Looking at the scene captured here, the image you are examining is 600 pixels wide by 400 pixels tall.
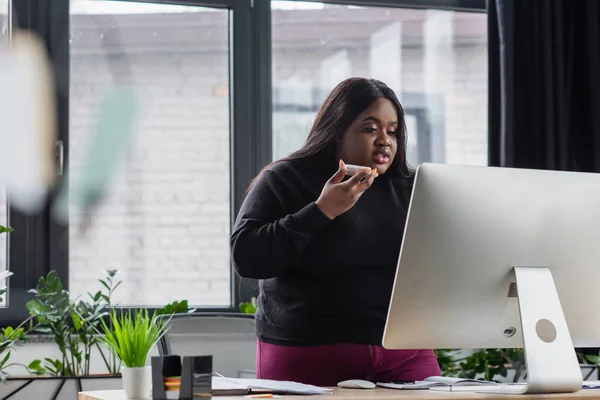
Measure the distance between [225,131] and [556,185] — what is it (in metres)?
2.12

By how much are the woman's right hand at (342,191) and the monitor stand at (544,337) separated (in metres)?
0.40

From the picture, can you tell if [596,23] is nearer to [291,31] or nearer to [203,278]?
[291,31]

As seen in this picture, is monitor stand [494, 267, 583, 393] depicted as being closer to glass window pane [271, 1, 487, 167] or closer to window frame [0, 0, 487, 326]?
window frame [0, 0, 487, 326]

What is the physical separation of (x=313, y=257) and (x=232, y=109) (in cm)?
167

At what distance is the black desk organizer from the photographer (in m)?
1.36

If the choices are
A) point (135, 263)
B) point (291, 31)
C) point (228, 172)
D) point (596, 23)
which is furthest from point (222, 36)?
point (596, 23)

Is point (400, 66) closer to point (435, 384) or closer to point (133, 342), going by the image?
point (435, 384)

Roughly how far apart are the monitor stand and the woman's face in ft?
1.90

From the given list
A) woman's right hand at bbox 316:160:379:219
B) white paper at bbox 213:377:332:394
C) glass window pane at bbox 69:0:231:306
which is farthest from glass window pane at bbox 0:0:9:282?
white paper at bbox 213:377:332:394

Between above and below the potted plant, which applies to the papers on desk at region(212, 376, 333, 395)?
below

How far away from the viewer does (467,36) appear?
12.6 feet

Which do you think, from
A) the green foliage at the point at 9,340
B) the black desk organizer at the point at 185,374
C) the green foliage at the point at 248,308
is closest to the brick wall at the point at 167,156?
the green foliage at the point at 248,308

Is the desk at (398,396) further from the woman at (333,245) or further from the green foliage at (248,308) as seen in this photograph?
the green foliage at (248,308)

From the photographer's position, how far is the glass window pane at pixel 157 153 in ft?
11.2
